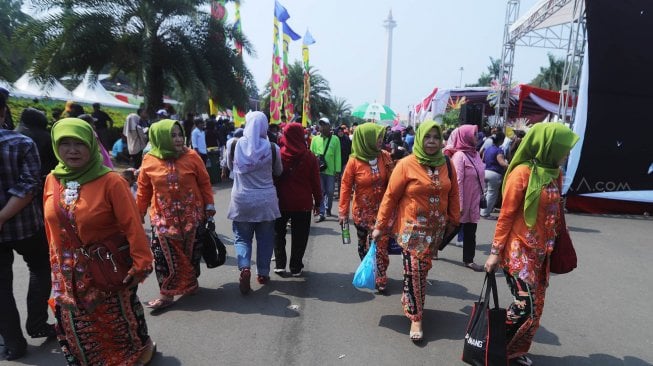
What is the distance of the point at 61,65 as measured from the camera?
12.4 m

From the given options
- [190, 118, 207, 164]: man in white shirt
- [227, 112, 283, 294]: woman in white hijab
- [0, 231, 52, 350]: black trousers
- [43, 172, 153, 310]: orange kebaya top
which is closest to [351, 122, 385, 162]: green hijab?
[227, 112, 283, 294]: woman in white hijab

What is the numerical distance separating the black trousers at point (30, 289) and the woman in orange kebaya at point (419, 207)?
2.61 m

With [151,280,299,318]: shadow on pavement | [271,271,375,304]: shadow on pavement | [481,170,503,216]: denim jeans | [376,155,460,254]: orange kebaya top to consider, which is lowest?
[151,280,299,318]: shadow on pavement

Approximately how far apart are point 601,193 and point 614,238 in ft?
7.33

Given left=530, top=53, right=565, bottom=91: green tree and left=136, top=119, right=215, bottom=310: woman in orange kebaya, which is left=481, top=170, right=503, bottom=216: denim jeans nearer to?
left=136, top=119, right=215, bottom=310: woman in orange kebaya

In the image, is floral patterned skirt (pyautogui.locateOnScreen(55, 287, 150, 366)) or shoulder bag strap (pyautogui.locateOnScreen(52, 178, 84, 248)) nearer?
shoulder bag strap (pyautogui.locateOnScreen(52, 178, 84, 248))

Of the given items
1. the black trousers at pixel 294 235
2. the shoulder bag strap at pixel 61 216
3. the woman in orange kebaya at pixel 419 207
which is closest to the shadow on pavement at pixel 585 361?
the woman in orange kebaya at pixel 419 207

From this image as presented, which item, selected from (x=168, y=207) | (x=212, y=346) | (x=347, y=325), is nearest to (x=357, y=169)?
(x=347, y=325)

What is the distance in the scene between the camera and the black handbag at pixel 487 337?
2756 millimetres

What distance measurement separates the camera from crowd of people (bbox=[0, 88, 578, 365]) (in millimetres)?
2604

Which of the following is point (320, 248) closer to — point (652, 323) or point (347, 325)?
point (347, 325)

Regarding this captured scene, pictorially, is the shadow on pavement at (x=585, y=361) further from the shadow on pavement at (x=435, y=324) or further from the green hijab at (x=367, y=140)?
the green hijab at (x=367, y=140)

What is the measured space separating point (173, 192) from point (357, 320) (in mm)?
1961

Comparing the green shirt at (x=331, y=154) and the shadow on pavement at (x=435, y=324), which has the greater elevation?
the green shirt at (x=331, y=154)
